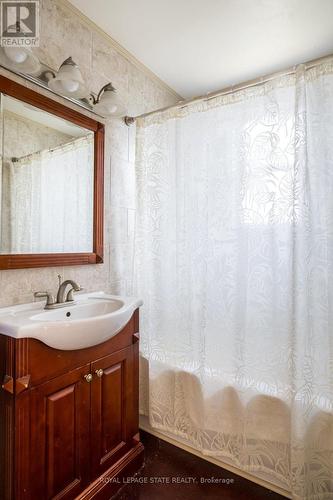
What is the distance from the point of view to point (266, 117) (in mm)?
1354

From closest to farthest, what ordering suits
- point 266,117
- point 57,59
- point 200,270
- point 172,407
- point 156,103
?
point 266,117
point 57,59
point 200,270
point 172,407
point 156,103

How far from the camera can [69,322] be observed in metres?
1.03

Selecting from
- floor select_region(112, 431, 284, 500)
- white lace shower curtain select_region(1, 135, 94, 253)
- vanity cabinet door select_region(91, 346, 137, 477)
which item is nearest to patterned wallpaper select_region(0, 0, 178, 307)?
white lace shower curtain select_region(1, 135, 94, 253)

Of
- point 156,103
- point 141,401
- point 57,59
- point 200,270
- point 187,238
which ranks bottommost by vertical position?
point 141,401

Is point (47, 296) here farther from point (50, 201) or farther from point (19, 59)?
point (19, 59)

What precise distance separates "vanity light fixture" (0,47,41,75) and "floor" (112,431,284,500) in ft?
6.81

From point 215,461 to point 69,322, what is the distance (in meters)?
1.27

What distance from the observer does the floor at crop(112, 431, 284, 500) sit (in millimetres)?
1377

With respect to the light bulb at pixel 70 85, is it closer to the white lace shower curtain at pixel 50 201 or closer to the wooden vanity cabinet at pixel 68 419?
the white lace shower curtain at pixel 50 201

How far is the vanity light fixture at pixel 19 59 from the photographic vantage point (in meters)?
1.16

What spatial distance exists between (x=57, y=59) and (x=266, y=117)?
1147 millimetres

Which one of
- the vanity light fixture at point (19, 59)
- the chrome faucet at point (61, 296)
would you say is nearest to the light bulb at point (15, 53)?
the vanity light fixture at point (19, 59)

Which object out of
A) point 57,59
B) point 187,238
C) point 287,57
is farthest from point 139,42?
point 187,238

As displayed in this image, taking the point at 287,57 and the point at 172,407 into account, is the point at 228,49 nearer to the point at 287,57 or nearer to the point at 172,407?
the point at 287,57
